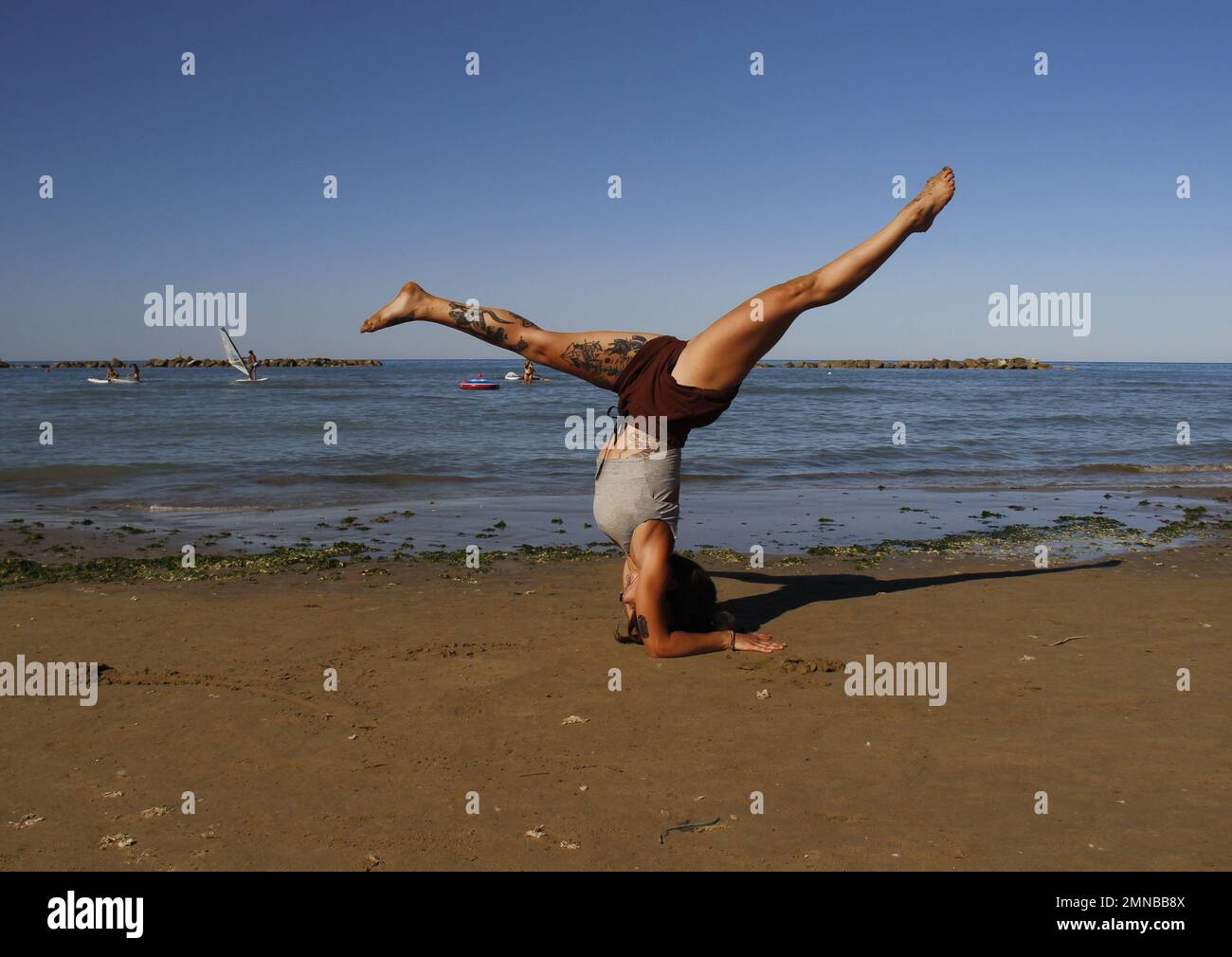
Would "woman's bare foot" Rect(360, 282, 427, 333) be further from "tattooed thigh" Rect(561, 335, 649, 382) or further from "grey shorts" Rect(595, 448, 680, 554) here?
"grey shorts" Rect(595, 448, 680, 554)

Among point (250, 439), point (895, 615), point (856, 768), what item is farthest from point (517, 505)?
point (250, 439)

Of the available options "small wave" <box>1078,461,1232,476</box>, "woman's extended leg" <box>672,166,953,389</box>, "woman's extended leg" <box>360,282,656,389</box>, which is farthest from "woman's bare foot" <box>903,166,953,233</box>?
"small wave" <box>1078,461,1232,476</box>

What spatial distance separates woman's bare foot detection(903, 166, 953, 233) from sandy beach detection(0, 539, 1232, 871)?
268 centimetres

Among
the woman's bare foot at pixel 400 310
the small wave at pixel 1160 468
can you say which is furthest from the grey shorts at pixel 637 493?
the small wave at pixel 1160 468

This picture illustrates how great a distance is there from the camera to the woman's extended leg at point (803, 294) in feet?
17.8

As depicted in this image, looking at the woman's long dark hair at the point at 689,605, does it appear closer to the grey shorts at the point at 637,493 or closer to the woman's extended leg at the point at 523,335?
the grey shorts at the point at 637,493

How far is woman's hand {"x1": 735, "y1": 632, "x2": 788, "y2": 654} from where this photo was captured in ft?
18.8

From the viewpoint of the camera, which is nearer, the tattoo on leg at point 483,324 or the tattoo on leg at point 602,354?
the tattoo on leg at point 602,354

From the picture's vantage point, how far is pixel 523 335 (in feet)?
20.9

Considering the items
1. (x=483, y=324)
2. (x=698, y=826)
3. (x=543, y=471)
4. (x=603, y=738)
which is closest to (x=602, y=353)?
(x=483, y=324)

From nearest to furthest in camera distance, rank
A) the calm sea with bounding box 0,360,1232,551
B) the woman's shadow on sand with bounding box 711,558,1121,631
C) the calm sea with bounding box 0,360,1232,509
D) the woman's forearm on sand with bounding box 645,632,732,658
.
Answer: the woman's forearm on sand with bounding box 645,632,732,658 < the woman's shadow on sand with bounding box 711,558,1121,631 < the calm sea with bounding box 0,360,1232,551 < the calm sea with bounding box 0,360,1232,509

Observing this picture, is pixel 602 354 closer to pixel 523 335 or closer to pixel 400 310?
pixel 523 335

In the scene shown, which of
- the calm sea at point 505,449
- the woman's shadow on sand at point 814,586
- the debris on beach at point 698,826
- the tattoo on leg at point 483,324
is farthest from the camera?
the calm sea at point 505,449

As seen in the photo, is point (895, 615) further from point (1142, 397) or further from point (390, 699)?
point (1142, 397)
